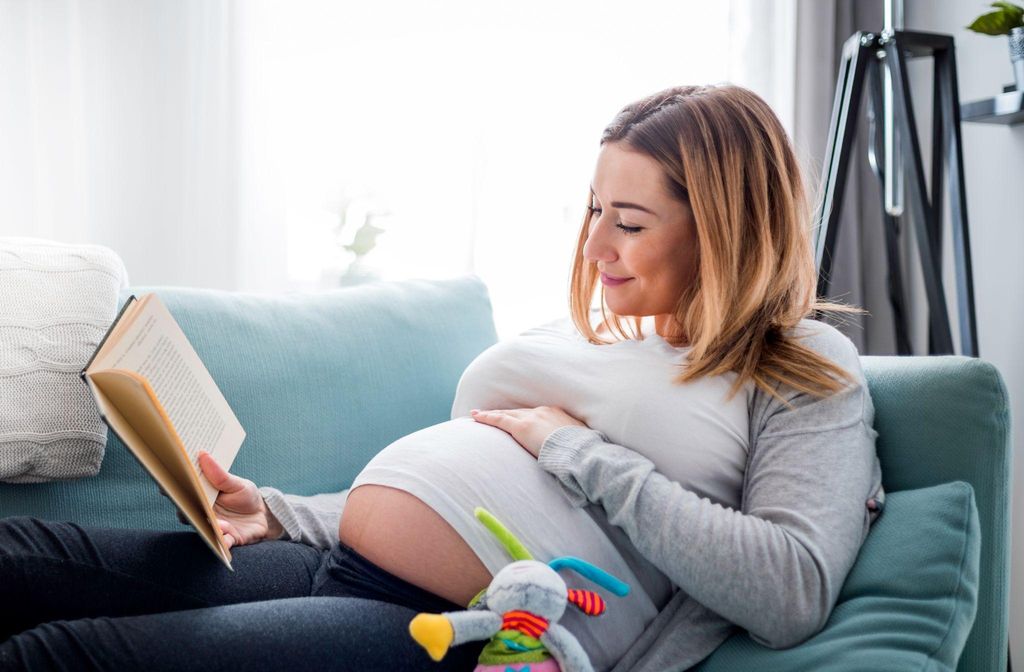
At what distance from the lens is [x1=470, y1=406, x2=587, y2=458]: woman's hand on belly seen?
106cm

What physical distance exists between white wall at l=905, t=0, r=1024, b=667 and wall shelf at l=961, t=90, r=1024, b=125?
0.41 feet

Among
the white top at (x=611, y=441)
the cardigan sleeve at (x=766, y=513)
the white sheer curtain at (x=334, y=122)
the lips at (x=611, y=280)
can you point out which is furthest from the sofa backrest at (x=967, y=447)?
the white sheer curtain at (x=334, y=122)

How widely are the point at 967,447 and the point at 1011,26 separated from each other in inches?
45.3

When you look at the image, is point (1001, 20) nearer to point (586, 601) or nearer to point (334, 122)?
point (334, 122)

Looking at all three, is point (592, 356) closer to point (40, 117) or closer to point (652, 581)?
point (652, 581)

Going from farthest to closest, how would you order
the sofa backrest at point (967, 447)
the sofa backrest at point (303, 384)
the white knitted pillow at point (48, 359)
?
the sofa backrest at point (303, 384), the white knitted pillow at point (48, 359), the sofa backrest at point (967, 447)

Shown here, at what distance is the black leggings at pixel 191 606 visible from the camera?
2.71 feet

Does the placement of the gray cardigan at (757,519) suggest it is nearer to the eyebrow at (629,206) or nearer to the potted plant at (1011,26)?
the eyebrow at (629,206)

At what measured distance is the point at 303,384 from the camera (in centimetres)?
139

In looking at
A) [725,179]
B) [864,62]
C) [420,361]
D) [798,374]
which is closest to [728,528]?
[798,374]

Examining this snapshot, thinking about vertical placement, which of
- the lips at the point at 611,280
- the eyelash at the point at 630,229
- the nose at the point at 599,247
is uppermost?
the eyelash at the point at 630,229

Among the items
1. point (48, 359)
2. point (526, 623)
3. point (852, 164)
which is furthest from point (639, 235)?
point (852, 164)

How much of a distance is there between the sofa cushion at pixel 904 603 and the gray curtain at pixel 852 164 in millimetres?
1566

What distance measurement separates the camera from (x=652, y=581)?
41.2 inches
